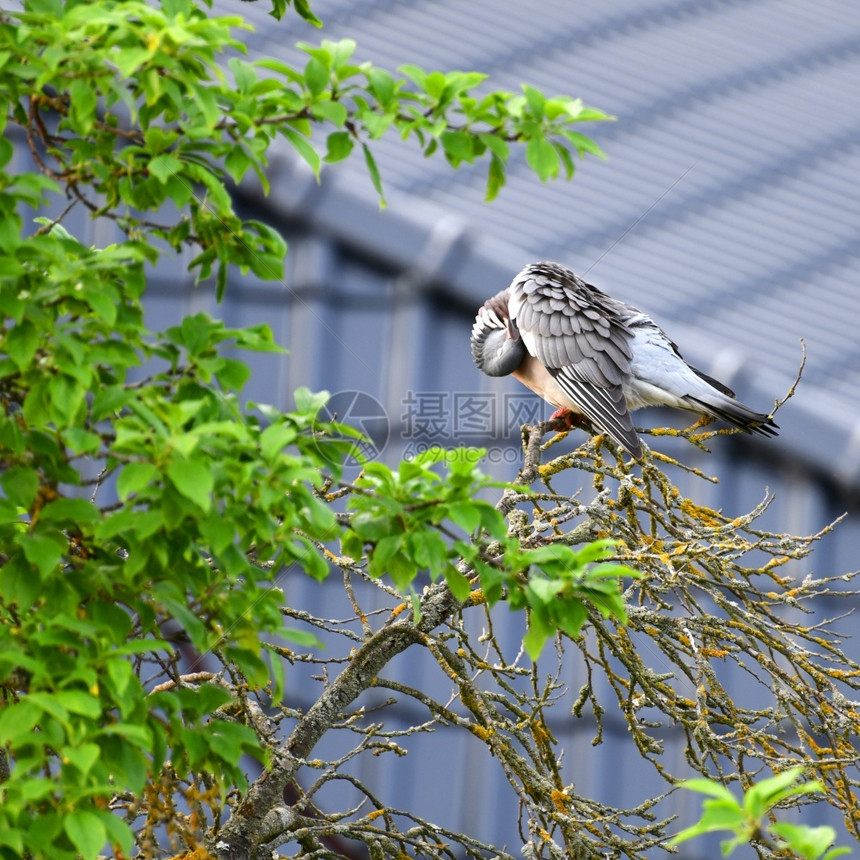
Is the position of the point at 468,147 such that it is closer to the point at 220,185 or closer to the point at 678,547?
the point at 220,185

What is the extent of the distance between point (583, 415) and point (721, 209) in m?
5.98

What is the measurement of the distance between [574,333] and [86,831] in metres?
2.99

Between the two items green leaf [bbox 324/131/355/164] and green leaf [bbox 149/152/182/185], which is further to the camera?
green leaf [bbox 324/131/355/164]

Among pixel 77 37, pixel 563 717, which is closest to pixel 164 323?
pixel 563 717

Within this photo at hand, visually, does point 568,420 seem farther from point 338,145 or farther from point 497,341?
point 338,145

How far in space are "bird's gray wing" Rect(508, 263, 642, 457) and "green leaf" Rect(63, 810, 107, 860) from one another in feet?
8.48

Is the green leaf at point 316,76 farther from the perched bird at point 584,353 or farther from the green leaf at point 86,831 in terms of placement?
the perched bird at point 584,353

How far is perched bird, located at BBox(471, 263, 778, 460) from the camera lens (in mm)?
4176

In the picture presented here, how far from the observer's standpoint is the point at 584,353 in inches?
173

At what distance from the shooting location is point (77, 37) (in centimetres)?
189

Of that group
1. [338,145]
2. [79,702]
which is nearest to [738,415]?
[338,145]

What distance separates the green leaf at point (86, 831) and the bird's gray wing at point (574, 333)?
2.58 m

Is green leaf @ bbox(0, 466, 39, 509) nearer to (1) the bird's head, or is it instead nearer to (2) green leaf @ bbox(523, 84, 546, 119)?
(2) green leaf @ bbox(523, 84, 546, 119)

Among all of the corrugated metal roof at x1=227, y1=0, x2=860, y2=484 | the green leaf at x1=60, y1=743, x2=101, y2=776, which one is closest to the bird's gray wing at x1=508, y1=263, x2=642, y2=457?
the corrugated metal roof at x1=227, y1=0, x2=860, y2=484
